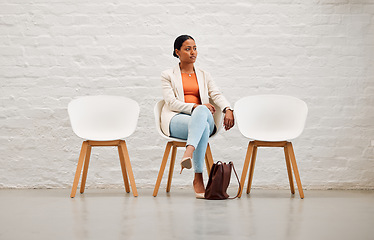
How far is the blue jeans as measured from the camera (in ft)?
11.8

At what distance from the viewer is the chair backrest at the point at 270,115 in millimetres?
3906

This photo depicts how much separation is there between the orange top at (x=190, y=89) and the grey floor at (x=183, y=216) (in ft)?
2.16

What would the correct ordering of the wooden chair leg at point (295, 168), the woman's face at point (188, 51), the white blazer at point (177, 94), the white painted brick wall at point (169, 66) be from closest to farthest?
the wooden chair leg at point (295, 168) < the white blazer at point (177, 94) < the woman's face at point (188, 51) < the white painted brick wall at point (169, 66)

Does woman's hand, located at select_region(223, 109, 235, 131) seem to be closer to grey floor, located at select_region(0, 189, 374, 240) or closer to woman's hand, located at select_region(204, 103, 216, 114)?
woman's hand, located at select_region(204, 103, 216, 114)

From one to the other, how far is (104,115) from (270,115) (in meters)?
1.18

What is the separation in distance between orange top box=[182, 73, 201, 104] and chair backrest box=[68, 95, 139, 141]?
0.37 metres

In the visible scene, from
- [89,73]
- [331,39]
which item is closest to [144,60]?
[89,73]

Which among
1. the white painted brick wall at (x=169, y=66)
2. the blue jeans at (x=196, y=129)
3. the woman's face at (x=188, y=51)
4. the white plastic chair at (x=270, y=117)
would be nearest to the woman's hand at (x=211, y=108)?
the blue jeans at (x=196, y=129)

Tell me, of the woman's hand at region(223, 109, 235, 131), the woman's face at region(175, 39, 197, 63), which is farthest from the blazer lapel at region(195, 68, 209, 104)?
the woman's hand at region(223, 109, 235, 131)

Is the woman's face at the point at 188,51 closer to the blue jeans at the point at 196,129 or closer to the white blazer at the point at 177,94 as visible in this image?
the white blazer at the point at 177,94

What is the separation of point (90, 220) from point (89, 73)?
207 centimetres

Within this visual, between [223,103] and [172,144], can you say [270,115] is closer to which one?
[223,103]

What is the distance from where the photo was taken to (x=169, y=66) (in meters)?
4.43

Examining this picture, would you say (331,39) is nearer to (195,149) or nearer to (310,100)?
(310,100)
